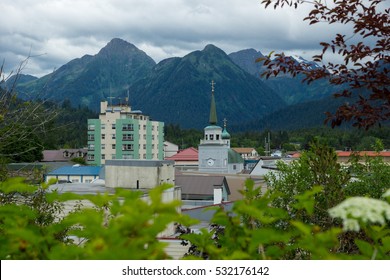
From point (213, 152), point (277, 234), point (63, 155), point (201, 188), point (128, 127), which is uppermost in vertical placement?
point (128, 127)

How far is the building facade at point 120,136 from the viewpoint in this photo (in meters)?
75.6

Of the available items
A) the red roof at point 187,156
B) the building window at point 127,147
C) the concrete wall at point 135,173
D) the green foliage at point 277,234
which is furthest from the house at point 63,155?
the green foliage at point 277,234

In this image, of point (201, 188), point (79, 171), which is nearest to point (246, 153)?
point (79, 171)

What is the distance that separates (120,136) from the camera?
2982 inches

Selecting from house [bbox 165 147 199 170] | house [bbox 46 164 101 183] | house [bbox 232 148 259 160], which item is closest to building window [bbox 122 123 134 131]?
house [bbox 46 164 101 183]

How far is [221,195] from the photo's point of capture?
136 ft

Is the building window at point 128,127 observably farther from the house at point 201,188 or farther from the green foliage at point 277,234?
the green foliage at point 277,234

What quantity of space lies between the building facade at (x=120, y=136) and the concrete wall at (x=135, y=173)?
4487 centimetres

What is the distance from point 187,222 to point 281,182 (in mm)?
13849

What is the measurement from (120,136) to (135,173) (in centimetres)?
4639

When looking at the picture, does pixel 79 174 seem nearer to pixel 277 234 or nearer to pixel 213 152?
pixel 213 152

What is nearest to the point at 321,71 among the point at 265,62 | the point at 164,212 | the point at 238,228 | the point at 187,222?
the point at 265,62

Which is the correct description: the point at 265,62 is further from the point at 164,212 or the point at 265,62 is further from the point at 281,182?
the point at 281,182

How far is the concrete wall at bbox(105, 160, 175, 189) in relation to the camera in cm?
2966
